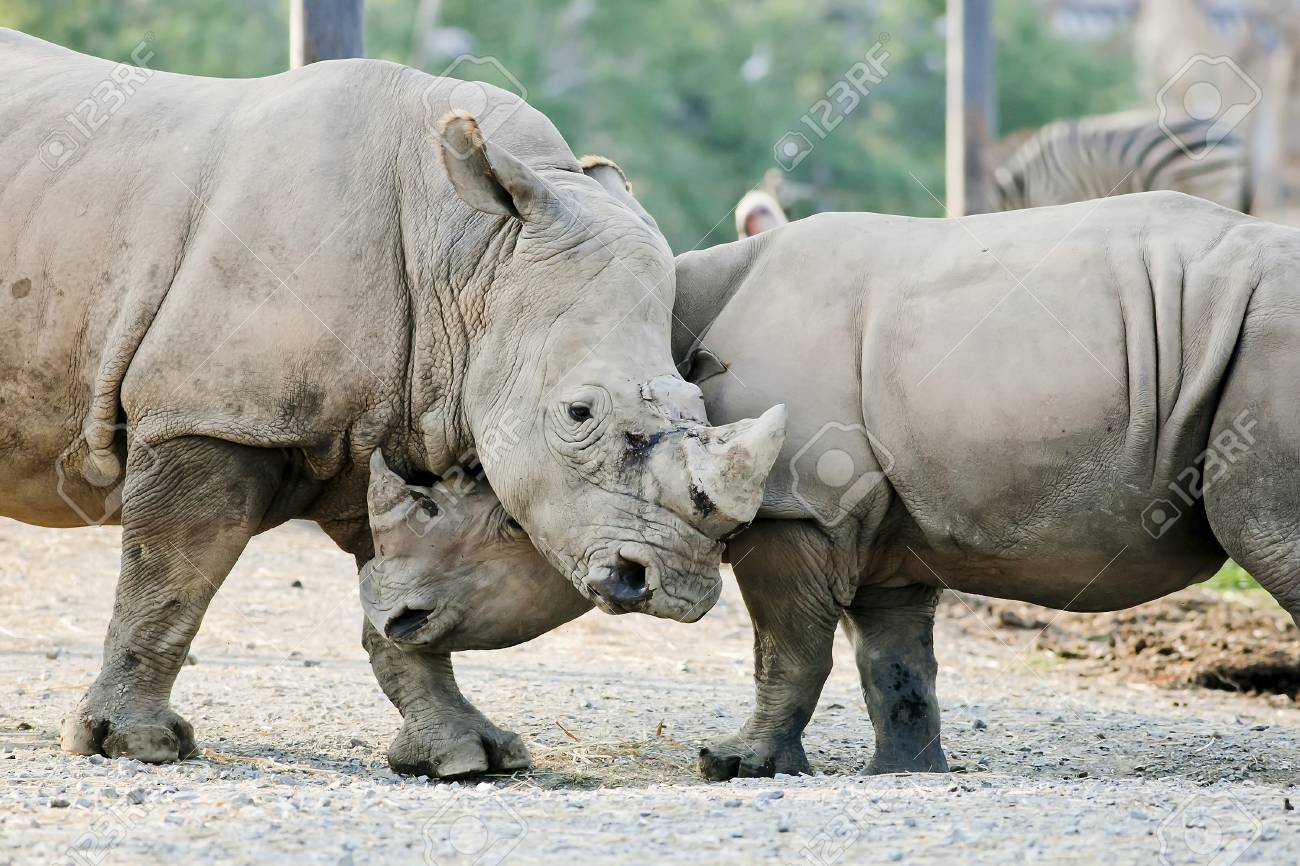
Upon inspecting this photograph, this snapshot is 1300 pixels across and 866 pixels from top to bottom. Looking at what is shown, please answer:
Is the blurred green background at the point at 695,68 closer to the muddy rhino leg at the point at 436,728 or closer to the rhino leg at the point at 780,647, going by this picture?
the muddy rhino leg at the point at 436,728

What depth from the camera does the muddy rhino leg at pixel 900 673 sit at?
229 inches

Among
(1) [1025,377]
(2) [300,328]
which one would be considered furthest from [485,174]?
(1) [1025,377]

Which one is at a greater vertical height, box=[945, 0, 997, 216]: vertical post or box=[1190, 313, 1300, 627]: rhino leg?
box=[945, 0, 997, 216]: vertical post

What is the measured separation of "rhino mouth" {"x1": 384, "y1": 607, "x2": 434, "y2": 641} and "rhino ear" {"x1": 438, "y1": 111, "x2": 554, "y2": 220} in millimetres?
1319

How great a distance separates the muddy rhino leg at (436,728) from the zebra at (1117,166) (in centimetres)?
1165

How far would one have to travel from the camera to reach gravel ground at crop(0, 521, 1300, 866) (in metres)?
3.99

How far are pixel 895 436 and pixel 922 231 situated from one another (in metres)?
0.79

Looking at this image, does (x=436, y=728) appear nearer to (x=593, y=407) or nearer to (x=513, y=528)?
(x=513, y=528)

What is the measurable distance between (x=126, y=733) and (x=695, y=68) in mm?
24107

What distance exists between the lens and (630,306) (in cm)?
534

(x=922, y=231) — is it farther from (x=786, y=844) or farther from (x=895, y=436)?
(x=786, y=844)

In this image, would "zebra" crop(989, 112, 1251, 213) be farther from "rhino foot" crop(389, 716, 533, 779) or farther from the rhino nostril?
the rhino nostril

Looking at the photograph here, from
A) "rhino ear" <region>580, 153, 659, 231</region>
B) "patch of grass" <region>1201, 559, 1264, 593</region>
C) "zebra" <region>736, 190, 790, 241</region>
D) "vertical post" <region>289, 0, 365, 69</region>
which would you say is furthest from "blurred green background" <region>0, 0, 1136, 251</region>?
"rhino ear" <region>580, 153, 659, 231</region>

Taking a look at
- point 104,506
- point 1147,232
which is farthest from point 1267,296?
point 104,506
